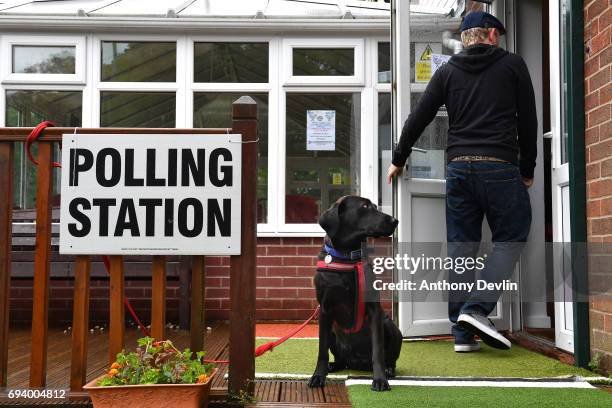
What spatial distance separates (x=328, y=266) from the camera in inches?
118

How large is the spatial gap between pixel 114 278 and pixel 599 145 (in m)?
2.42

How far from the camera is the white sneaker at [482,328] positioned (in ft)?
11.8

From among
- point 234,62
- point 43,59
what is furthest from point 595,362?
point 43,59

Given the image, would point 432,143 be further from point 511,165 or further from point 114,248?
point 114,248

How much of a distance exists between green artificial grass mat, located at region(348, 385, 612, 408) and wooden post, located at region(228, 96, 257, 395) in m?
0.47

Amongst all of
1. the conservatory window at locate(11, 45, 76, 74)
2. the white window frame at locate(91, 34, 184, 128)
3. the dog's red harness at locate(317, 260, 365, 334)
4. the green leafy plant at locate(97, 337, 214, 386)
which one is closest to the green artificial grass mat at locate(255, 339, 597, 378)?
the dog's red harness at locate(317, 260, 365, 334)

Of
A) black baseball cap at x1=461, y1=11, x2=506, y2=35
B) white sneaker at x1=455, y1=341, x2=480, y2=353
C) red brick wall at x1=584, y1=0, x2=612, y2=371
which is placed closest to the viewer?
red brick wall at x1=584, y1=0, x2=612, y2=371

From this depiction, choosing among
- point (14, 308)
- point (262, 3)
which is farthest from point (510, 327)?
point (14, 308)

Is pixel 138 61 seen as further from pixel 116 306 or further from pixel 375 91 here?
pixel 116 306

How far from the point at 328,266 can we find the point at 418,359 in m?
1.20

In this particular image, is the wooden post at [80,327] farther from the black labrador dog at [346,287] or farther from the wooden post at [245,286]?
the black labrador dog at [346,287]

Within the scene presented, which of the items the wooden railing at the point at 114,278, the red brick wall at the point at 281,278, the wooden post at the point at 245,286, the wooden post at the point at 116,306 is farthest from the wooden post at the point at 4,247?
the red brick wall at the point at 281,278

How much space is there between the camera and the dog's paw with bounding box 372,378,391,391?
2.91 meters

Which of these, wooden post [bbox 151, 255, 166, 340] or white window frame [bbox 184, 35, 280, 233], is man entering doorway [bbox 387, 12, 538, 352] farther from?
white window frame [bbox 184, 35, 280, 233]
